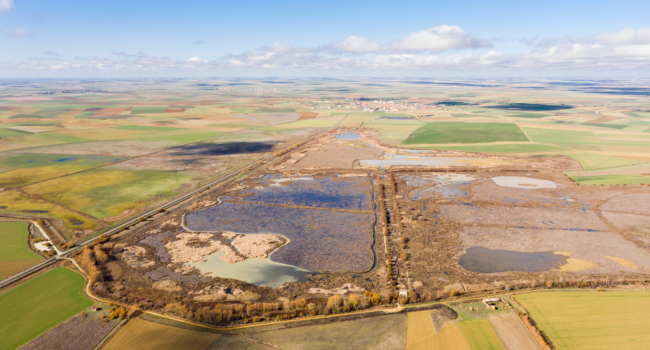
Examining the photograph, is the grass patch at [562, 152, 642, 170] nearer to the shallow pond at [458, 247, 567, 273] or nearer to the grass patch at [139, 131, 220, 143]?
the shallow pond at [458, 247, 567, 273]

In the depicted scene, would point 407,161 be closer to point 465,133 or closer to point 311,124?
point 465,133

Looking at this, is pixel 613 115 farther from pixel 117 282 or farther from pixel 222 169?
pixel 117 282

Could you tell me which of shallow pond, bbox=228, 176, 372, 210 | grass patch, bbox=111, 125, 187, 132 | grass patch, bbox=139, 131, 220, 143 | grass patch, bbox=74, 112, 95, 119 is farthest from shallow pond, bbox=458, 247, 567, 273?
grass patch, bbox=74, 112, 95, 119

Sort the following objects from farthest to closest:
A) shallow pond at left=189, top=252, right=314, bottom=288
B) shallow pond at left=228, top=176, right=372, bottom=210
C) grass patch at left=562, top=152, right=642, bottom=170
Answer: grass patch at left=562, top=152, right=642, bottom=170 < shallow pond at left=228, top=176, right=372, bottom=210 < shallow pond at left=189, top=252, right=314, bottom=288

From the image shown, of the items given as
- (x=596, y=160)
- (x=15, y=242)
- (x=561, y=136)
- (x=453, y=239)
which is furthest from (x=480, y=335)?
(x=561, y=136)

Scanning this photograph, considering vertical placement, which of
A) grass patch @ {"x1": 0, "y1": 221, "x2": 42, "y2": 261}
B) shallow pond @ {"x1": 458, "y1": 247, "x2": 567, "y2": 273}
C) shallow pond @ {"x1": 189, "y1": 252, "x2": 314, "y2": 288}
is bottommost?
shallow pond @ {"x1": 458, "y1": 247, "x2": 567, "y2": 273}

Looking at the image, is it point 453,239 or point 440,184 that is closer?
point 453,239

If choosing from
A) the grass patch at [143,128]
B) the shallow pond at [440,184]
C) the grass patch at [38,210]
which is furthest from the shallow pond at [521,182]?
the grass patch at [143,128]
